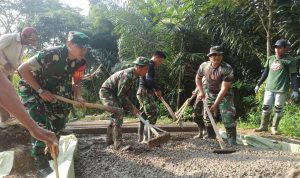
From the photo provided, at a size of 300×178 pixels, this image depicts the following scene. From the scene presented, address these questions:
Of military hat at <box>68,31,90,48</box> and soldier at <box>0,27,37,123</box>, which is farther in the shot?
soldier at <box>0,27,37,123</box>

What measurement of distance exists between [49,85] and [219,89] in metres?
2.68

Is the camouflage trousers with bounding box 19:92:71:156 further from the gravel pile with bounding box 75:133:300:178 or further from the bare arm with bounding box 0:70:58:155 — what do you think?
the bare arm with bounding box 0:70:58:155

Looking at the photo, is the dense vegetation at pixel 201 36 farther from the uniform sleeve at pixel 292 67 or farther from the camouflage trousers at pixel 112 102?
the camouflage trousers at pixel 112 102

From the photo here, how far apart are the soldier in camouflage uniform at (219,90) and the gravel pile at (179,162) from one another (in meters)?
0.41

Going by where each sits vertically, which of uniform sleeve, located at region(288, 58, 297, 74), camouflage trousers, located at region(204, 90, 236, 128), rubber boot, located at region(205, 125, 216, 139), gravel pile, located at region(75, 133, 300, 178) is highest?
uniform sleeve, located at region(288, 58, 297, 74)

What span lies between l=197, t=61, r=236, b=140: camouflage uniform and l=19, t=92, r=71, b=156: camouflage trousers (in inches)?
95.4

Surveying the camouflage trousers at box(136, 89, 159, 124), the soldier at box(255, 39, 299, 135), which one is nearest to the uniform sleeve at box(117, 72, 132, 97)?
the camouflage trousers at box(136, 89, 159, 124)

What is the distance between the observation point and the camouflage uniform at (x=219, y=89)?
544 cm

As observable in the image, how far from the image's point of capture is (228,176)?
360 centimetres

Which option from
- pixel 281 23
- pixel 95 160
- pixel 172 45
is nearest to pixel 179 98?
pixel 172 45

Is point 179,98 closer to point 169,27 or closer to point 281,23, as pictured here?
point 169,27

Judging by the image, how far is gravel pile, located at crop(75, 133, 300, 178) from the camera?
3.72 meters

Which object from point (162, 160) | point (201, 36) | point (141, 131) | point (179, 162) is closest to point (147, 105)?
point (141, 131)

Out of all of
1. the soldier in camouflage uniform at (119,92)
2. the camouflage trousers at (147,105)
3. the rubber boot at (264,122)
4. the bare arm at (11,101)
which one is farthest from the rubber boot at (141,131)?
the bare arm at (11,101)
